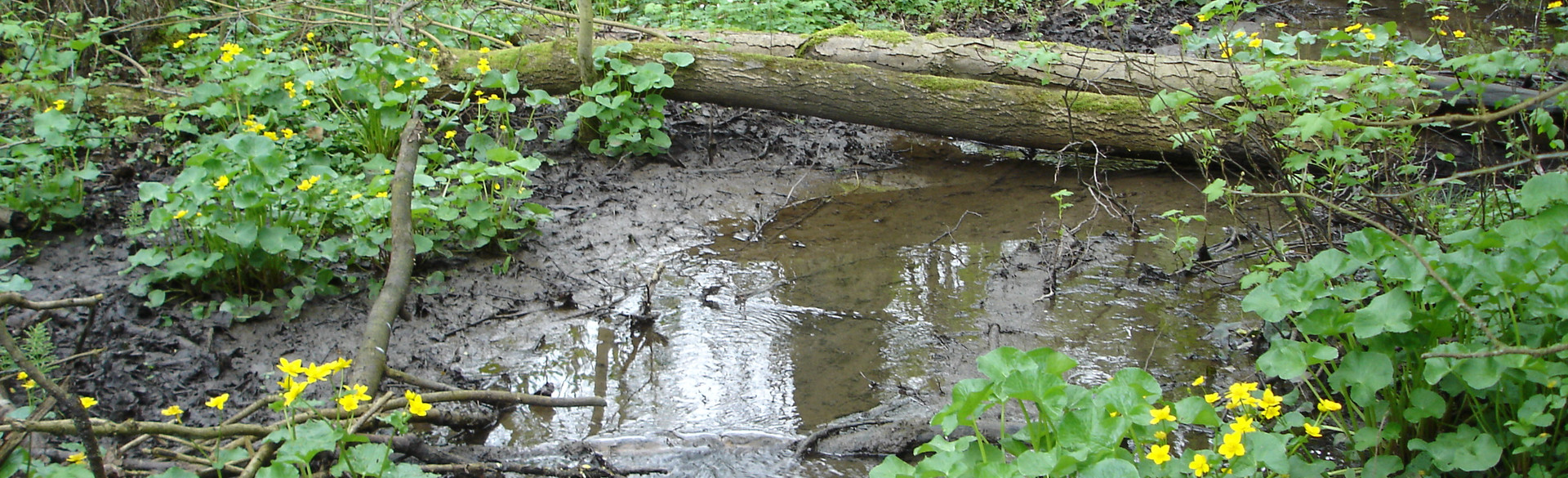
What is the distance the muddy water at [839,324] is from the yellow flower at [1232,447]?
1.12m

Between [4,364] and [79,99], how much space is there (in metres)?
1.89

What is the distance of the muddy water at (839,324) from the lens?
9.98 feet

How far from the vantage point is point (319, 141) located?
4859 millimetres

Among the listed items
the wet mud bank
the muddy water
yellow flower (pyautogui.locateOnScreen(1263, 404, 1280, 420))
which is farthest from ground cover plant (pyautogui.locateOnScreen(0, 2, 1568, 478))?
the muddy water

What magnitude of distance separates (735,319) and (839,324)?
16.8 inches

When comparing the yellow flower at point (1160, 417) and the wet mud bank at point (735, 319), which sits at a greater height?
the yellow flower at point (1160, 417)

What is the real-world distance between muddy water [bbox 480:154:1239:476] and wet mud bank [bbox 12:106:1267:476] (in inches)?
0.4

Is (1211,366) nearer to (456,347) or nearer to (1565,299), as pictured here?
(1565,299)

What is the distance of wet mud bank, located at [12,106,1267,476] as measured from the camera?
3.03 m

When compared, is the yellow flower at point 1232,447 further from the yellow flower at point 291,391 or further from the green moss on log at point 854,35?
the green moss on log at point 854,35

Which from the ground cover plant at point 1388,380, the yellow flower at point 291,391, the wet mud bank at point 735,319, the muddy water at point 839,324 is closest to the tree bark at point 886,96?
the wet mud bank at point 735,319

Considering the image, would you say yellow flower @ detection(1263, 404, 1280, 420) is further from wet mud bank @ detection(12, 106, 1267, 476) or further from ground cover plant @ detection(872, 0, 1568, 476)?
wet mud bank @ detection(12, 106, 1267, 476)

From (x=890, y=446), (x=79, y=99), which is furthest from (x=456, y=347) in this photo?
(x=79, y=99)

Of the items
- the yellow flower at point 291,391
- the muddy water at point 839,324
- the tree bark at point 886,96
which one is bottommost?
the muddy water at point 839,324
